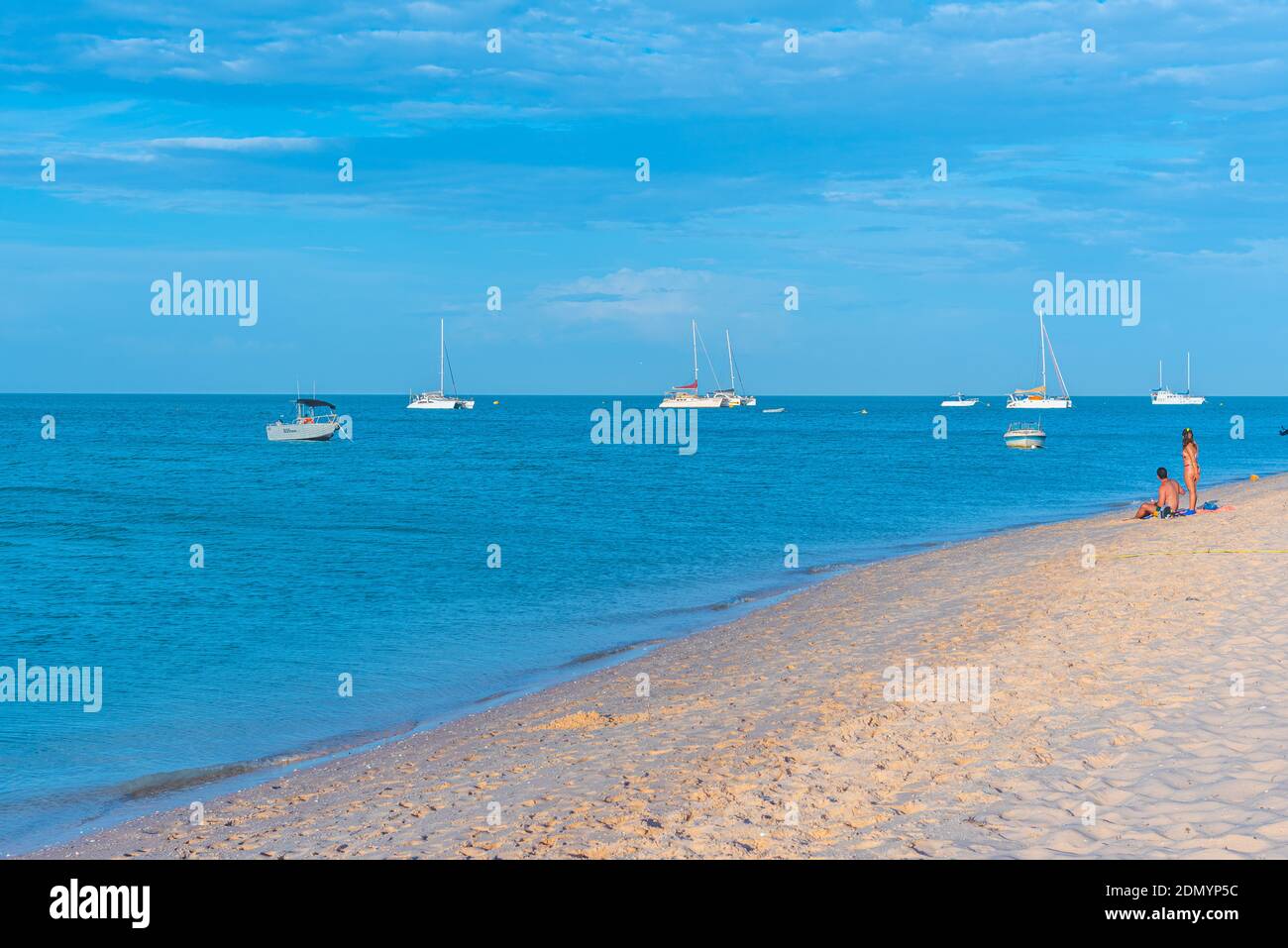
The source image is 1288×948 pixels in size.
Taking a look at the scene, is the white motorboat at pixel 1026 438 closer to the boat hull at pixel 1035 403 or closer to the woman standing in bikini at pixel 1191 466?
the boat hull at pixel 1035 403

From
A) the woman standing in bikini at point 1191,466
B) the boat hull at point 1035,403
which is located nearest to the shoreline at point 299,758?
the woman standing in bikini at point 1191,466

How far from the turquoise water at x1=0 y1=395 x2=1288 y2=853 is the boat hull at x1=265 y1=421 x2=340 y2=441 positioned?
1725cm

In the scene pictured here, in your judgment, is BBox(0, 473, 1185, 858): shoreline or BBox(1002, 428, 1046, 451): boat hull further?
BBox(1002, 428, 1046, 451): boat hull

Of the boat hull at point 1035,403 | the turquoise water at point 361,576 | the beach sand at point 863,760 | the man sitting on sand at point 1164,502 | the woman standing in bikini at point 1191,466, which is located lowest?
the turquoise water at point 361,576

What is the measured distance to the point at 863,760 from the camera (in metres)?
9.11

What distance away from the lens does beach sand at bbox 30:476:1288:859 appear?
7.32 meters

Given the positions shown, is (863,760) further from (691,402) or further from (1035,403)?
(691,402)

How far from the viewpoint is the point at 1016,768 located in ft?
27.7

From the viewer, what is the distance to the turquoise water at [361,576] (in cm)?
1364

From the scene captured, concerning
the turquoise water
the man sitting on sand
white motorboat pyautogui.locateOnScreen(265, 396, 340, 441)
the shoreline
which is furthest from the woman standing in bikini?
white motorboat pyautogui.locateOnScreen(265, 396, 340, 441)

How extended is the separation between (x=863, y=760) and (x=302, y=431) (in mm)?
90533

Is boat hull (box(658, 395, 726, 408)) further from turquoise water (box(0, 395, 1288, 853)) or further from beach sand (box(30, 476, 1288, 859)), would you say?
beach sand (box(30, 476, 1288, 859))

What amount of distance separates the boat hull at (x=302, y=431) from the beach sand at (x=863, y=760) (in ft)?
267
